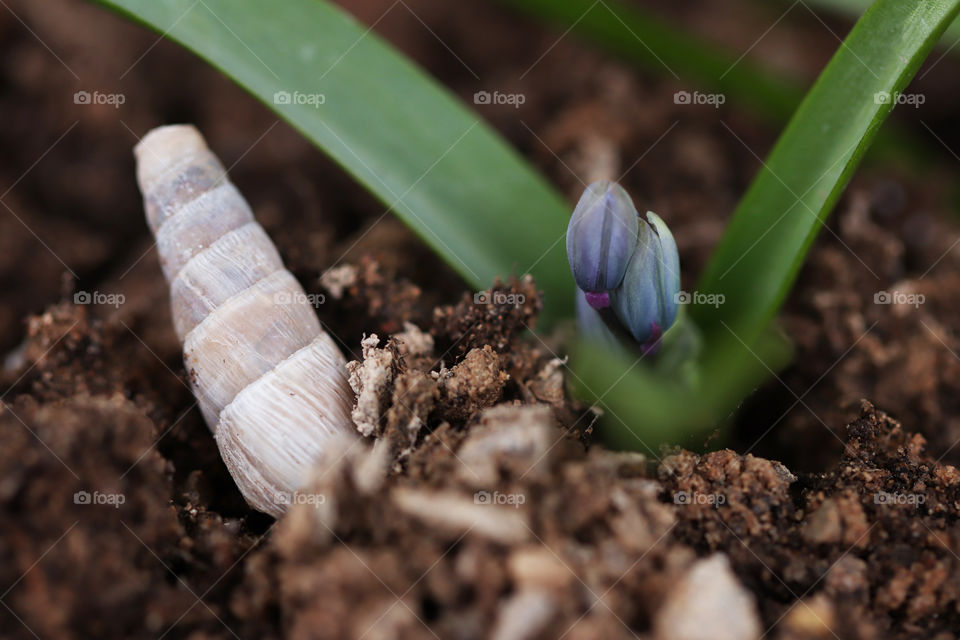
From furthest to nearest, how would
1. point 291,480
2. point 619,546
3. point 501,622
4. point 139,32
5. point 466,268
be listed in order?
point 139,32
point 466,268
point 291,480
point 619,546
point 501,622

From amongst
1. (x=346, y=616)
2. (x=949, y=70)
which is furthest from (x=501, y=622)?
(x=949, y=70)

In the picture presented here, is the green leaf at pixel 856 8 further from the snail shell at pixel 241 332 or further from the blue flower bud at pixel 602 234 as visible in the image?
the snail shell at pixel 241 332

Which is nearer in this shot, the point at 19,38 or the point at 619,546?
the point at 619,546

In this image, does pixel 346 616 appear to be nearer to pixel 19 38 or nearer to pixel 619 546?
pixel 619 546
